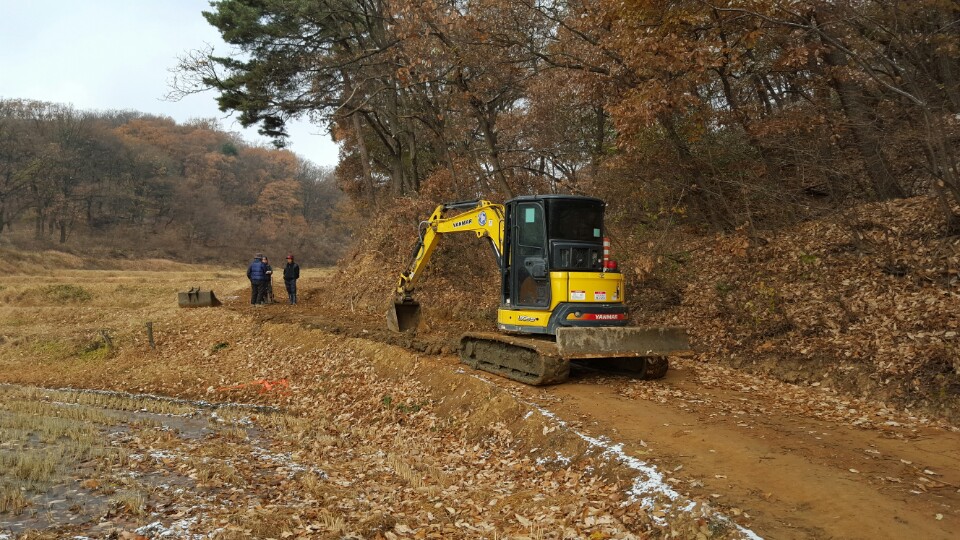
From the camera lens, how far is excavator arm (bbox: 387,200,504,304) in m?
10.9

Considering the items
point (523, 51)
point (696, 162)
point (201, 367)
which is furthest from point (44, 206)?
point (696, 162)

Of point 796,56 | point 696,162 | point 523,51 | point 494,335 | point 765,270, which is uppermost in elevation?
point 523,51

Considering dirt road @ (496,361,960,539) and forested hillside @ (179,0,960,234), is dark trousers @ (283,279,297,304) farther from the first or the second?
dirt road @ (496,361,960,539)

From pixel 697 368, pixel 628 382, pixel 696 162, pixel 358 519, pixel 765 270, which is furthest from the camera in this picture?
pixel 696 162

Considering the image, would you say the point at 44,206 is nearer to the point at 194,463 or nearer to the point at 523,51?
the point at 523,51

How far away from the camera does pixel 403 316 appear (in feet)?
47.4

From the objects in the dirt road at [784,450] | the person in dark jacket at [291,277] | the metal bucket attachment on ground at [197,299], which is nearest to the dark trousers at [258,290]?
the person in dark jacket at [291,277]

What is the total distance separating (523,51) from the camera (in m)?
15.6

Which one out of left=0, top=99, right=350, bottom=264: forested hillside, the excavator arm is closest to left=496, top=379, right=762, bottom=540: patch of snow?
the excavator arm

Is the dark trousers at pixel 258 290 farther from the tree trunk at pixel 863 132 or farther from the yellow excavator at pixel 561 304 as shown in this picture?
the tree trunk at pixel 863 132

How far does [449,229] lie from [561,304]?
144 inches

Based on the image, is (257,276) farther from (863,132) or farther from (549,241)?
(863,132)

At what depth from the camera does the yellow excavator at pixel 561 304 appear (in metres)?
9.06

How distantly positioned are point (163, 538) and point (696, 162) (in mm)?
12964
